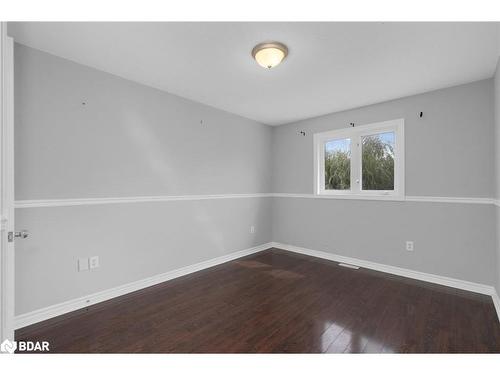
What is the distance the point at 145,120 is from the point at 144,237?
136cm

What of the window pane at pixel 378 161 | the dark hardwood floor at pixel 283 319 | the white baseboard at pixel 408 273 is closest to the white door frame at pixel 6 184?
the dark hardwood floor at pixel 283 319

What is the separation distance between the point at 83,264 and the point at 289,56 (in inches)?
109

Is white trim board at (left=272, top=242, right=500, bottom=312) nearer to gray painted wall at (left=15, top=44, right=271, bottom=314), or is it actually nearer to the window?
the window

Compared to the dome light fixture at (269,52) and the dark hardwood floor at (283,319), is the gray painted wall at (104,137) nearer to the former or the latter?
the dark hardwood floor at (283,319)

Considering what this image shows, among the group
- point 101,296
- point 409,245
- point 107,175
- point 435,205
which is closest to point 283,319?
point 101,296

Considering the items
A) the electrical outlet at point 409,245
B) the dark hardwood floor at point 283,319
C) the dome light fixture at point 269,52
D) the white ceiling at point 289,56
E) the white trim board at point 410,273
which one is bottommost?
the dark hardwood floor at point 283,319

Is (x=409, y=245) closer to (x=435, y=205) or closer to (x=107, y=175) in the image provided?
(x=435, y=205)

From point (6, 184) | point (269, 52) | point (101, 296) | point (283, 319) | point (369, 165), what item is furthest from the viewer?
point (369, 165)

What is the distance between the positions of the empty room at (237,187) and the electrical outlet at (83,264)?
0.05 feet

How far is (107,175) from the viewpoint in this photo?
8.17ft

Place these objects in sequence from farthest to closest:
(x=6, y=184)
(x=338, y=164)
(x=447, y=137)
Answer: (x=338, y=164), (x=447, y=137), (x=6, y=184)

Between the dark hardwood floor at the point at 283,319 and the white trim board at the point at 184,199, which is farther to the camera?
the white trim board at the point at 184,199

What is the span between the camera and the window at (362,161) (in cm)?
330
